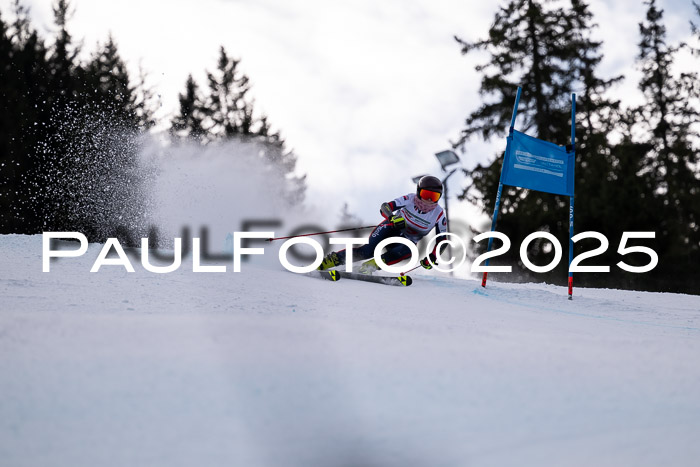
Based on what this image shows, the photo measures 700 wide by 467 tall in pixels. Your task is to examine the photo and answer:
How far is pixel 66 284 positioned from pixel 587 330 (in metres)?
3.90

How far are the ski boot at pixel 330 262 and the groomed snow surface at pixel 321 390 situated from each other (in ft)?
9.90

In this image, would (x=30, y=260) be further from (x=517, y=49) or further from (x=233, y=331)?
(x=517, y=49)

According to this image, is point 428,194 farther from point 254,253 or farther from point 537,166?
point 254,253

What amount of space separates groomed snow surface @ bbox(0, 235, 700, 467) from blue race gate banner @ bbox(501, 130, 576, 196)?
3472 mm

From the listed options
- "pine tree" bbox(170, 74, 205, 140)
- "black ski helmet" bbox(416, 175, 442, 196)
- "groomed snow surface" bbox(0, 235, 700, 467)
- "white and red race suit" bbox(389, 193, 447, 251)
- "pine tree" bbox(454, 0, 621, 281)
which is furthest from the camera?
"pine tree" bbox(170, 74, 205, 140)

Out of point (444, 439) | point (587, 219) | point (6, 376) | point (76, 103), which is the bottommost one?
point (444, 439)

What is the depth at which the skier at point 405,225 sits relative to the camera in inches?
257

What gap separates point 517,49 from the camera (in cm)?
1739

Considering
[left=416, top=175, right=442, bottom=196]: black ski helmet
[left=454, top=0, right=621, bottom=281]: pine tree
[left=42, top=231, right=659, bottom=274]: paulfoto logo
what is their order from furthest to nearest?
1. [left=454, top=0, right=621, bottom=281]: pine tree
2. [left=416, top=175, right=442, bottom=196]: black ski helmet
3. [left=42, top=231, right=659, bottom=274]: paulfoto logo

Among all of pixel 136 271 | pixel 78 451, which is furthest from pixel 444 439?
pixel 136 271

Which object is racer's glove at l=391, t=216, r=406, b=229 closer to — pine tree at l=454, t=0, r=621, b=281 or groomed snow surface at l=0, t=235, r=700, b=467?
groomed snow surface at l=0, t=235, r=700, b=467

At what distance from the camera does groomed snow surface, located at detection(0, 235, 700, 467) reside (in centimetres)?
172

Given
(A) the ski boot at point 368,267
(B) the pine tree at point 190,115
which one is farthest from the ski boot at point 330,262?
(B) the pine tree at point 190,115

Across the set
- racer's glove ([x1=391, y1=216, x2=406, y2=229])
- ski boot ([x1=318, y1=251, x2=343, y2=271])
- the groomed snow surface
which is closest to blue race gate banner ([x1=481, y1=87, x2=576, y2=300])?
racer's glove ([x1=391, y1=216, x2=406, y2=229])
